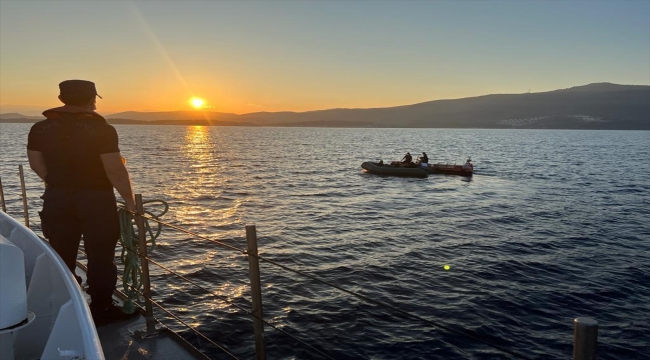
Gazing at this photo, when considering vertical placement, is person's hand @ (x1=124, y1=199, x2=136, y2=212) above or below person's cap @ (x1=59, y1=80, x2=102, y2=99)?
below

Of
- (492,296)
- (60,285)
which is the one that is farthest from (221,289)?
(60,285)

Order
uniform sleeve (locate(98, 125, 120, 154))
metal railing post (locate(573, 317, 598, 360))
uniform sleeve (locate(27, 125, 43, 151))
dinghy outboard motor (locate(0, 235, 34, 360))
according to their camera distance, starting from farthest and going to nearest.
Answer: uniform sleeve (locate(27, 125, 43, 151))
uniform sleeve (locate(98, 125, 120, 154))
dinghy outboard motor (locate(0, 235, 34, 360))
metal railing post (locate(573, 317, 598, 360))

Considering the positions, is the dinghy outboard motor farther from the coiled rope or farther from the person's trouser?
the coiled rope

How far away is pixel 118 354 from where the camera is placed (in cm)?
425

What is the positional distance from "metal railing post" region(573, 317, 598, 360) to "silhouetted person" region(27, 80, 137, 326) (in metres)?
3.90

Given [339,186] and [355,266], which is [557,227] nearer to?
[355,266]

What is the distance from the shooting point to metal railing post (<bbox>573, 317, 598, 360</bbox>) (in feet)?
6.50

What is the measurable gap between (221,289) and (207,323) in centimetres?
239

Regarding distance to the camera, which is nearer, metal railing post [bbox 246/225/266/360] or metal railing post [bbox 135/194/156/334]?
metal railing post [bbox 246/225/266/360]

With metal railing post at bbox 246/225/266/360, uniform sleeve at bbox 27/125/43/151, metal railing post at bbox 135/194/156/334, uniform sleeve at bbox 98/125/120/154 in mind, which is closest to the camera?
metal railing post at bbox 246/225/266/360

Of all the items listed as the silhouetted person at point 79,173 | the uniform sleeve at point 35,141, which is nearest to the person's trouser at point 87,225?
the silhouetted person at point 79,173

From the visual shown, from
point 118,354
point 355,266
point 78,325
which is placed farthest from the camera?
point 355,266

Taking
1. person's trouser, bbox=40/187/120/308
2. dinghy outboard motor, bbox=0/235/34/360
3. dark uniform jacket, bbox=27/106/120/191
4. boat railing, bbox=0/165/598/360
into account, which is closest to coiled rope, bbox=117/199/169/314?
boat railing, bbox=0/165/598/360

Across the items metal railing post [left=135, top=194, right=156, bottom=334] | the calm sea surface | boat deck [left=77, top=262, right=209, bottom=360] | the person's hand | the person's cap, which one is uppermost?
the person's cap
